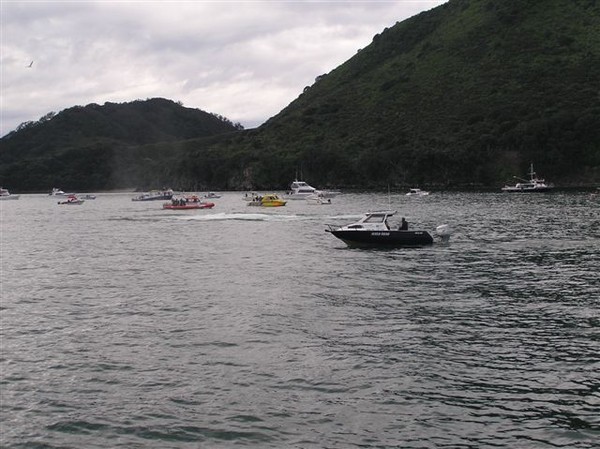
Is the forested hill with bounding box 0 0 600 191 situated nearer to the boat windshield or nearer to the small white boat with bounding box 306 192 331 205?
the small white boat with bounding box 306 192 331 205

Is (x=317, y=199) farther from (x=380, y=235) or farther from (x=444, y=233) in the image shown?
(x=380, y=235)

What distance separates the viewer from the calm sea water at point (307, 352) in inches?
521

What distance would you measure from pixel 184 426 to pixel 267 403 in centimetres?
217

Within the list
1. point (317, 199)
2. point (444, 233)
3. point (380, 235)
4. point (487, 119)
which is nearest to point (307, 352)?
point (380, 235)

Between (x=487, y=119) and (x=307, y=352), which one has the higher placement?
(x=487, y=119)

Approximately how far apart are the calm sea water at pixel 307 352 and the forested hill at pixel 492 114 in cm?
11729

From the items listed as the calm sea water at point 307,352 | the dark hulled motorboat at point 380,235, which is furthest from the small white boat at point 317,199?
the calm sea water at point 307,352

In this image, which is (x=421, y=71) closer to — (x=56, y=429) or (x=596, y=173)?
(x=596, y=173)

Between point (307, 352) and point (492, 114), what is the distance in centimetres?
15770

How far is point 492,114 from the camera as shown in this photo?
538ft

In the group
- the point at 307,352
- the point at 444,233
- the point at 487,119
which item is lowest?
the point at 307,352

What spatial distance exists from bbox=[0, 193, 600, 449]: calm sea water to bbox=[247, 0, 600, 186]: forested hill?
11729cm

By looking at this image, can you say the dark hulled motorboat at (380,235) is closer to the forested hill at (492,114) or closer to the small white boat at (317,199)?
the small white boat at (317,199)

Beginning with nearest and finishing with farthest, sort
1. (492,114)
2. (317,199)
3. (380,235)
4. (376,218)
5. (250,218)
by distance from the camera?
(380,235), (376,218), (250,218), (317,199), (492,114)
